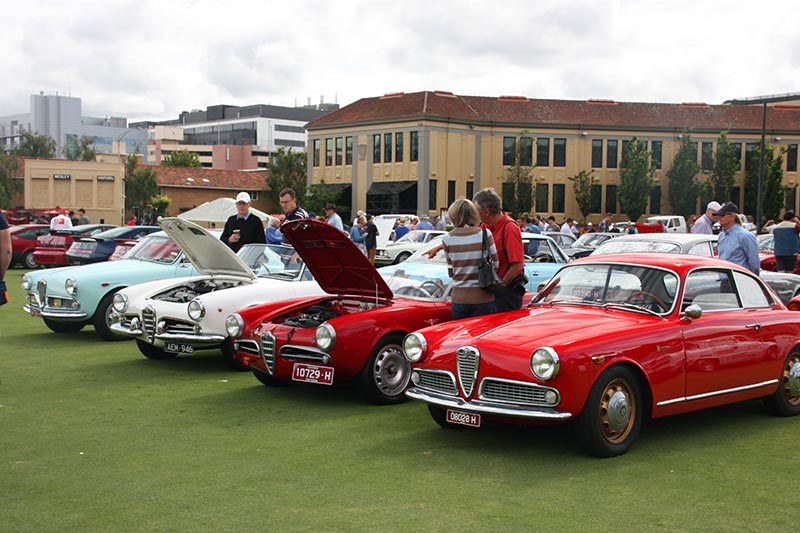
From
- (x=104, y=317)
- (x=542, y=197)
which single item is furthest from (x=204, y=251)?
(x=542, y=197)

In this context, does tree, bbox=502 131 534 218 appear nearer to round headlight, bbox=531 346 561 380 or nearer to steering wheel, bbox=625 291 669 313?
steering wheel, bbox=625 291 669 313

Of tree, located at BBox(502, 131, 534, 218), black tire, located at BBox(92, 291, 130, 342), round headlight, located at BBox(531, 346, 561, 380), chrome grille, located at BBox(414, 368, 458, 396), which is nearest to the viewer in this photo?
round headlight, located at BBox(531, 346, 561, 380)

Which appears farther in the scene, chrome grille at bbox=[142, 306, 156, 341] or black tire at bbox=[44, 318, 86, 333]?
black tire at bbox=[44, 318, 86, 333]

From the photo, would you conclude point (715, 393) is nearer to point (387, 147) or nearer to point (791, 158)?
point (387, 147)

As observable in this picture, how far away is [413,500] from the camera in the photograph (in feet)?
17.6

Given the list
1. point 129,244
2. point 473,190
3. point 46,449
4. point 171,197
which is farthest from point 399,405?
point 171,197

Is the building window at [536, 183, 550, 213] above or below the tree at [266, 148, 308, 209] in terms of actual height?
below

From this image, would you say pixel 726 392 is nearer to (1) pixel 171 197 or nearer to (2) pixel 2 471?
(2) pixel 2 471

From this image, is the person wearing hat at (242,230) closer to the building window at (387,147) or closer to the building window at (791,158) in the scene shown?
the building window at (387,147)

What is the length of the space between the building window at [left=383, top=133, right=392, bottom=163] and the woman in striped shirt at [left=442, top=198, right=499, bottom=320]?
5816 cm

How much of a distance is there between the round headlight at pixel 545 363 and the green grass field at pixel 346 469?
654mm

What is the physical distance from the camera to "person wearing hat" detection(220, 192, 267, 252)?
12.1m

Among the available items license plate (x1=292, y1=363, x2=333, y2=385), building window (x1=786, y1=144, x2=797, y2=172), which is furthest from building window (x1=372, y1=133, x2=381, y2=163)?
license plate (x1=292, y1=363, x2=333, y2=385)

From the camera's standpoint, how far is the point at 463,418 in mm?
6488
